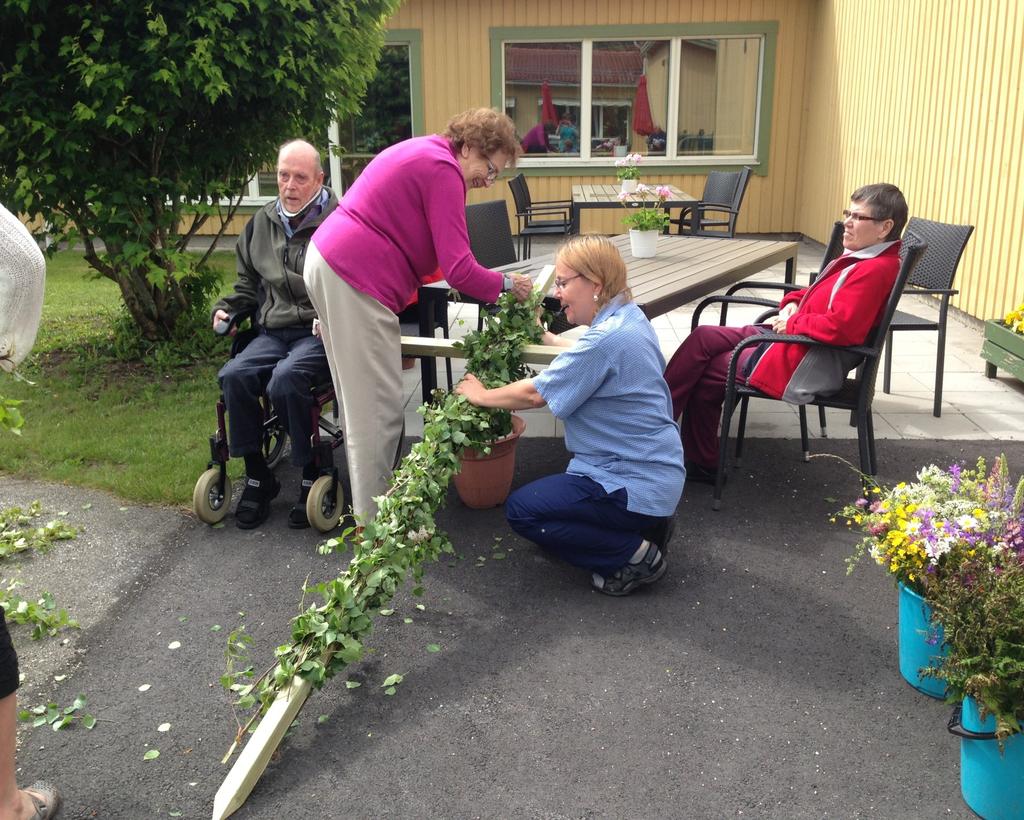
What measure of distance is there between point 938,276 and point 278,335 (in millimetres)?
3891

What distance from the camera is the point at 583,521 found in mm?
3418

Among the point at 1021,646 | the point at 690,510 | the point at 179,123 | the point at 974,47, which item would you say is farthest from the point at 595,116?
the point at 1021,646

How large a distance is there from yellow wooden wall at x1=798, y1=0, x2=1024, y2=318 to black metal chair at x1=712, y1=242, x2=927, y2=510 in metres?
3.57

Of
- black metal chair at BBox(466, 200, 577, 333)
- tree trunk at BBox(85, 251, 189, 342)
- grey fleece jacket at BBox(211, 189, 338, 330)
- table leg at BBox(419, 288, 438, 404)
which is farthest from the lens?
tree trunk at BBox(85, 251, 189, 342)

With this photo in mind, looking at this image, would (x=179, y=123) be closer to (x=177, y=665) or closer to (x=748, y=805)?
(x=177, y=665)

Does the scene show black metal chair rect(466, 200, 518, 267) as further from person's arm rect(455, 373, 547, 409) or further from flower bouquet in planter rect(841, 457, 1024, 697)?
flower bouquet in planter rect(841, 457, 1024, 697)

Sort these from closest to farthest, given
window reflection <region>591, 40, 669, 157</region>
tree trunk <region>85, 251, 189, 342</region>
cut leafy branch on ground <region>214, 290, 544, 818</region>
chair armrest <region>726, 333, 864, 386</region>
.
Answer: cut leafy branch on ground <region>214, 290, 544, 818</region>, chair armrest <region>726, 333, 864, 386</region>, tree trunk <region>85, 251, 189, 342</region>, window reflection <region>591, 40, 669, 157</region>

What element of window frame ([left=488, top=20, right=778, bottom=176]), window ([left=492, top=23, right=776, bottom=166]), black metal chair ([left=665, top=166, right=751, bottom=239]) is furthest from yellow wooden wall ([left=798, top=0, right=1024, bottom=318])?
black metal chair ([left=665, top=166, right=751, bottom=239])

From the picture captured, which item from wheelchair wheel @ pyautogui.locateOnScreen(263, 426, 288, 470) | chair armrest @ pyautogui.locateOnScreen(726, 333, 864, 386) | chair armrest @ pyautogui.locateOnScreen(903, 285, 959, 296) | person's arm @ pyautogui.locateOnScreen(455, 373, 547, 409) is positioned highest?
chair armrest @ pyautogui.locateOnScreen(903, 285, 959, 296)

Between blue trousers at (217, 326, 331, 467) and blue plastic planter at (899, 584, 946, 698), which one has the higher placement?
blue trousers at (217, 326, 331, 467)

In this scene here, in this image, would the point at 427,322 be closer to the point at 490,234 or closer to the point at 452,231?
the point at 452,231

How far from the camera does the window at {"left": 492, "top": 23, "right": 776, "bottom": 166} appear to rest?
1267cm

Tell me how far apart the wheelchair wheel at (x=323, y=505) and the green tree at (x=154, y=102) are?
252cm

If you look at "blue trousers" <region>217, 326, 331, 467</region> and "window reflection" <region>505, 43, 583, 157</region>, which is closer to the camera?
"blue trousers" <region>217, 326, 331, 467</region>
